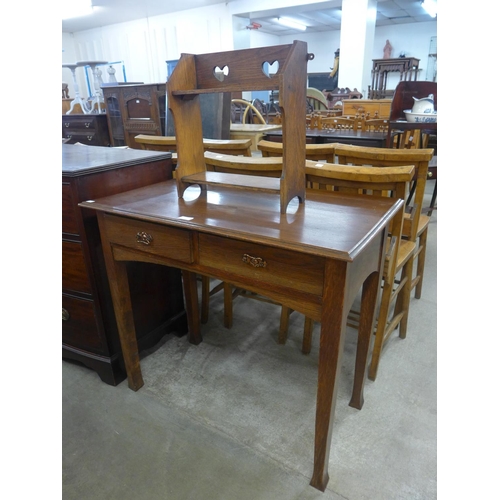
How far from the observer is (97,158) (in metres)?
1.62

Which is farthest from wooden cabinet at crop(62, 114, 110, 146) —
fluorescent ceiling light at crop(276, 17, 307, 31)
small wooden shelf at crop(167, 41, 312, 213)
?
fluorescent ceiling light at crop(276, 17, 307, 31)

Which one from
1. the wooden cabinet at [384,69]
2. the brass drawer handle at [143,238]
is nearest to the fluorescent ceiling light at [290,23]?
the wooden cabinet at [384,69]

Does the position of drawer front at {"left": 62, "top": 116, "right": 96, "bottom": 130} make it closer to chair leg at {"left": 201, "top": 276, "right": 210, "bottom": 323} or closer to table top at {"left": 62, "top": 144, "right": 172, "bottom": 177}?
table top at {"left": 62, "top": 144, "right": 172, "bottom": 177}

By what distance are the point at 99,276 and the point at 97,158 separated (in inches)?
19.8

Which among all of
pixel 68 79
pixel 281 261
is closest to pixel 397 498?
pixel 281 261

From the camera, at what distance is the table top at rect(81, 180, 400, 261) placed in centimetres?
98

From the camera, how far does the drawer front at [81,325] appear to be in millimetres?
1603

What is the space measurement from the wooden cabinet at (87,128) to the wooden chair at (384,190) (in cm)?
386

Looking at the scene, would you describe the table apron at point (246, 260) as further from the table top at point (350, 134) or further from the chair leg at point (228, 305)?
the table top at point (350, 134)

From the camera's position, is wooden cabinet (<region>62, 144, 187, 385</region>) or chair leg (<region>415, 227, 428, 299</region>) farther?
chair leg (<region>415, 227, 428, 299</region>)

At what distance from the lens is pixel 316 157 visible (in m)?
1.85

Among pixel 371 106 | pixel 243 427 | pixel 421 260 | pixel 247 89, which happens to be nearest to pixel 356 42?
pixel 371 106

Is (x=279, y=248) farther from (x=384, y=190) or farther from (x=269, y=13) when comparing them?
(x=269, y=13)

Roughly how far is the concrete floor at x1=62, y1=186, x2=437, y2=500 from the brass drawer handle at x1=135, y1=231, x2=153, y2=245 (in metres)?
0.74
